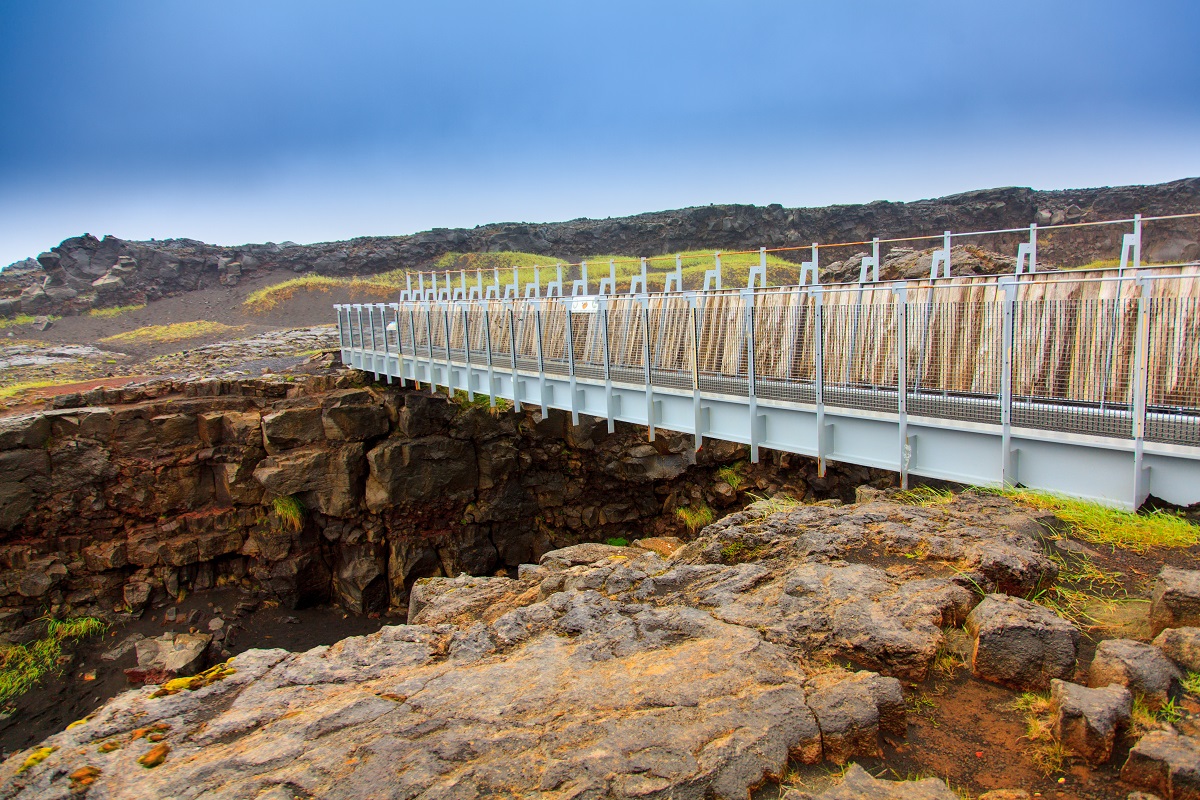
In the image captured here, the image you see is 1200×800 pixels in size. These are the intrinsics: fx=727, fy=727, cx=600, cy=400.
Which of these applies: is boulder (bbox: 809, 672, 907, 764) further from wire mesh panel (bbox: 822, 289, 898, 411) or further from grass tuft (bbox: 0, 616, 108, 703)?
grass tuft (bbox: 0, 616, 108, 703)

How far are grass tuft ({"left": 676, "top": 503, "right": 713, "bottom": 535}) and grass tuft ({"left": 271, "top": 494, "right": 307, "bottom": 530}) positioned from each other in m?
11.6

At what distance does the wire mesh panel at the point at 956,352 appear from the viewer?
856 cm

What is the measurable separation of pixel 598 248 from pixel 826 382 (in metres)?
51.7

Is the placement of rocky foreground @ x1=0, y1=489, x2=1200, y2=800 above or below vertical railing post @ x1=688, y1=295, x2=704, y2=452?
below

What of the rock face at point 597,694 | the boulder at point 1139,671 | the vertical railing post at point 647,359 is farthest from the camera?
the vertical railing post at point 647,359

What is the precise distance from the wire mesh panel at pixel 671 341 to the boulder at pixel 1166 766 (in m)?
8.56

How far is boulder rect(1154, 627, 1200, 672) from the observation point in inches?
163

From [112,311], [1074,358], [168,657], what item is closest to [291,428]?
[168,657]

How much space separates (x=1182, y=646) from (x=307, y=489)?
70.3 feet

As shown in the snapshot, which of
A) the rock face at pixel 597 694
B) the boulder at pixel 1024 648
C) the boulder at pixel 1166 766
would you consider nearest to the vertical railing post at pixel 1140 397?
the rock face at pixel 597 694

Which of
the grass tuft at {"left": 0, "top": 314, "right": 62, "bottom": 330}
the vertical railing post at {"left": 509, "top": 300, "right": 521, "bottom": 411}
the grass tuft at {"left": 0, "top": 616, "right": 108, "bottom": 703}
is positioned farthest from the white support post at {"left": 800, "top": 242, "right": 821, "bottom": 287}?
the grass tuft at {"left": 0, "top": 314, "right": 62, "bottom": 330}

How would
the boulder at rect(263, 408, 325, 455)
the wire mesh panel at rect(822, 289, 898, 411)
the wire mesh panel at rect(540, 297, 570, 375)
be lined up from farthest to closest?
the boulder at rect(263, 408, 325, 455) < the wire mesh panel at rect(540, 297, 570, 375) < the wire mesh panel at rect(822, 289, 898, 411)

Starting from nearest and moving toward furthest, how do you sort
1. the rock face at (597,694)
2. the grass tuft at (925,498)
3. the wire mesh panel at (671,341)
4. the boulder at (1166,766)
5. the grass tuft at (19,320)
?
the boulder at (1166,766), the rock face at (597,694), the grass tuft at (925,498), the wire mesh panel at (671,341), the grass tuft at (19,320)

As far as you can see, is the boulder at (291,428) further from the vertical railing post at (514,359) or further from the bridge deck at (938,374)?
the bridge deck at (938,374)
